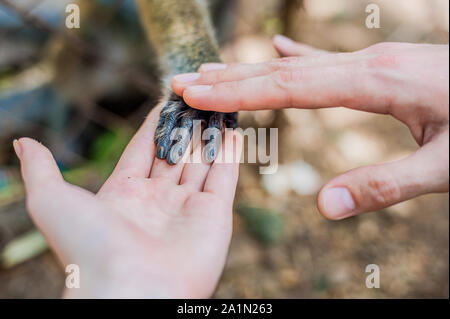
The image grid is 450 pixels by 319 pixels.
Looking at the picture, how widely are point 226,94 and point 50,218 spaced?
1.71 feet

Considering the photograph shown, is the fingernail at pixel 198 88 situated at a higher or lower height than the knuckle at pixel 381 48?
lower

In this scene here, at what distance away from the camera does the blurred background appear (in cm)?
185

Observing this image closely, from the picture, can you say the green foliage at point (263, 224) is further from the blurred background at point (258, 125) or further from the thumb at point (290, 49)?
the thumb at point (290, 49)

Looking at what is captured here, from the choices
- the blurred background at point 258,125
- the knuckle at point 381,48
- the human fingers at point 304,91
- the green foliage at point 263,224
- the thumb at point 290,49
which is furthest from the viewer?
the green foliage at point 263,224

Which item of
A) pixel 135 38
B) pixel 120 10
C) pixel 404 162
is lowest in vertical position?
pixel 404 162

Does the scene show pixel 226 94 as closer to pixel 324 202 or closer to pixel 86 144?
pixel 324 202

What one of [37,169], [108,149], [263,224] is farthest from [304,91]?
[108,149]

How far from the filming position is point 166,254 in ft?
2.70

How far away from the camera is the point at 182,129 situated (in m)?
1.11

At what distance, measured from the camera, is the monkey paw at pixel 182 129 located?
106 cm

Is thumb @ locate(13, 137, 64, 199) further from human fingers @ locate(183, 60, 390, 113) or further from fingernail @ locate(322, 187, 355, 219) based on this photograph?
fingernail @ locate(322, 187, 355, 219)

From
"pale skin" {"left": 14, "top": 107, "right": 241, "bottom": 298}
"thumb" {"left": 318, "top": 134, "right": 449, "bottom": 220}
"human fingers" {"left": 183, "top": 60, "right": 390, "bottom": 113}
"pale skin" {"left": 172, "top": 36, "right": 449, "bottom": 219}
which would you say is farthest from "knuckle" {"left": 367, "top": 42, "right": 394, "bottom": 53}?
"pale skin" {"left": 14, "top": 107, "right": 241, "bottom": 298}

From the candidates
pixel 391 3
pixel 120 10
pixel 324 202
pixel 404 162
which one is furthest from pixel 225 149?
pixel 391 3

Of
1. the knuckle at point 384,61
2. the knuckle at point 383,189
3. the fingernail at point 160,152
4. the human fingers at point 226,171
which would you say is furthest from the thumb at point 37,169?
the knuckle at point 384,61
